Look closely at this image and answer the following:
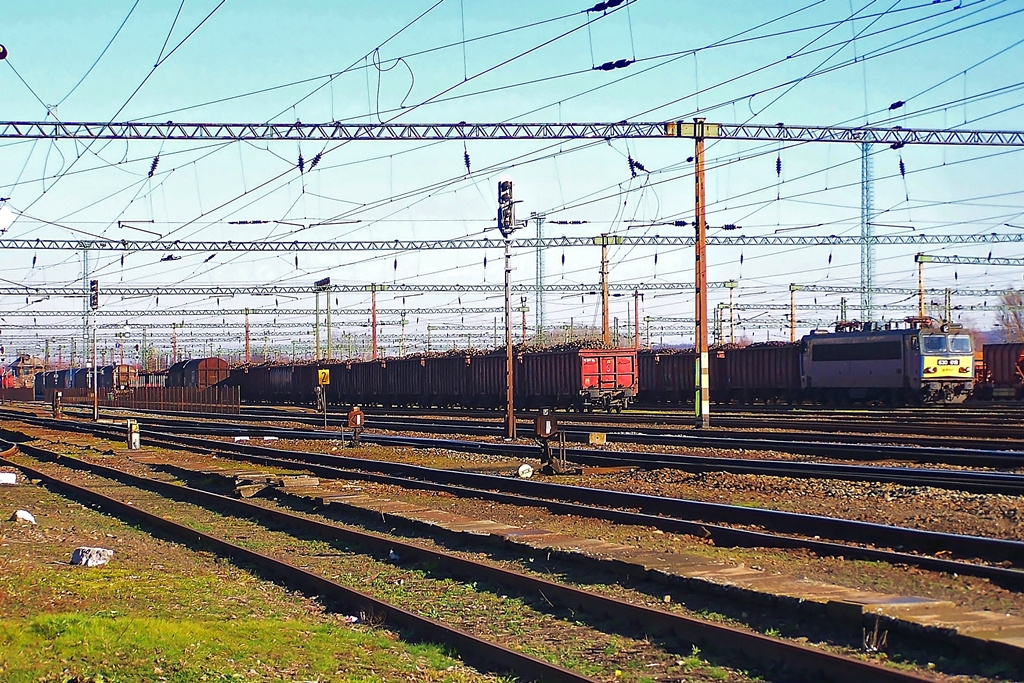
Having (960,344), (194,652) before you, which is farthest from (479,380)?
(194,652)

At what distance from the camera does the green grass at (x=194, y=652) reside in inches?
299

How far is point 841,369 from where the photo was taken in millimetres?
45406

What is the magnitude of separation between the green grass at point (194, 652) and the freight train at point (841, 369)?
37518 millimetres

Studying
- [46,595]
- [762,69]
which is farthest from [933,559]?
[762,69]

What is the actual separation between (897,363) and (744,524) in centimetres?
3109

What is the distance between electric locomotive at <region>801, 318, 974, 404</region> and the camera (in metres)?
42.4

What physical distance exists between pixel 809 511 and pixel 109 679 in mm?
10637

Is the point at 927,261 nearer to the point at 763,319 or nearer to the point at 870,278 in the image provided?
the point at 870,278

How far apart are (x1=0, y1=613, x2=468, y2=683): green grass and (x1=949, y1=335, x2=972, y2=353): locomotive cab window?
1519 inches

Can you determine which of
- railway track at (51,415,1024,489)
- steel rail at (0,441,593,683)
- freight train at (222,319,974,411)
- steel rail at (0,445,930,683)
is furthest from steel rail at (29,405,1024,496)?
freight train at (222,319,974,411)

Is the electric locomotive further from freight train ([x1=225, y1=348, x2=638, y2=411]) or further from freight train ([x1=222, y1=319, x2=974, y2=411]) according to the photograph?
freight train ([x1=225, y1=348, x2=638, y2=411])

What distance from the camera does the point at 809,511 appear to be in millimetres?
15367

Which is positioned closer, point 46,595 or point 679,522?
point 46,595

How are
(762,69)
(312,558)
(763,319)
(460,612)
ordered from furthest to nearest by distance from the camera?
(763,319)
(762,69)
(312,558)
(460,612)
